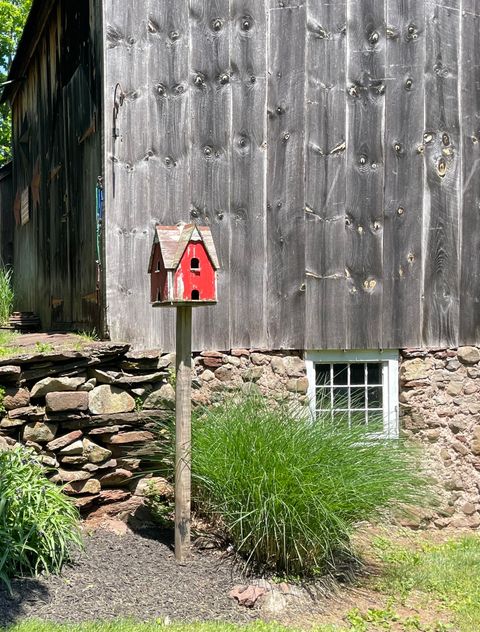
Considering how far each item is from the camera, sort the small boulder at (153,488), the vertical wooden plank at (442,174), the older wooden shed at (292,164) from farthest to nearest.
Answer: the vertical wooden plank at (442,174), the older wooden shed at (292,164), the small boulder at (153,488)

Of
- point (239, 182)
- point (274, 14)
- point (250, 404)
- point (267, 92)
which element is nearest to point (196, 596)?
point (250, 404)

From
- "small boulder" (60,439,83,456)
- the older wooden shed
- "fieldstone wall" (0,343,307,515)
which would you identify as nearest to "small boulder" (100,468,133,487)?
"fieldstone wall" (0,343,307,515)

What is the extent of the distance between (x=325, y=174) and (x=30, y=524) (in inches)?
148

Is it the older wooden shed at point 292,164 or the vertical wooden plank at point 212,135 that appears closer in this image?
the older wooden shed at point 292,164

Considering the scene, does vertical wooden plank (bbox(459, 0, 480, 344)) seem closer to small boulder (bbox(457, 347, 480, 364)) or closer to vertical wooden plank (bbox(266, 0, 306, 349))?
small boulder (bbox(457, 347, 480, 364))

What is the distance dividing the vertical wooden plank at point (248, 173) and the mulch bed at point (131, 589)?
2136 mm

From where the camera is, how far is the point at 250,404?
573 centimetres

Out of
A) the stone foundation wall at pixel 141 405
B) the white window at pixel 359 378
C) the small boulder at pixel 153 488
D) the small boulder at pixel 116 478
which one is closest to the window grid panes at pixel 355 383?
the white window at pixel 359 378

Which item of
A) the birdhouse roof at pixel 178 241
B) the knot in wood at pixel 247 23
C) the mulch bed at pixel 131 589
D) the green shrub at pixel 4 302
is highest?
the knot in wood at pixel 247 23

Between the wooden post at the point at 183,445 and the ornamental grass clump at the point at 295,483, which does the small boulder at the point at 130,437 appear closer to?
the ornamental grass clump at the point at 295,483

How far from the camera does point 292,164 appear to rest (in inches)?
273

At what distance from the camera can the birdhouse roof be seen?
5223 mm

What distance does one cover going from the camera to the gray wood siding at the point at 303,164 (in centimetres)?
661

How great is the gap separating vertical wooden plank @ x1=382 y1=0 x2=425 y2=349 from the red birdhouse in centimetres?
228
